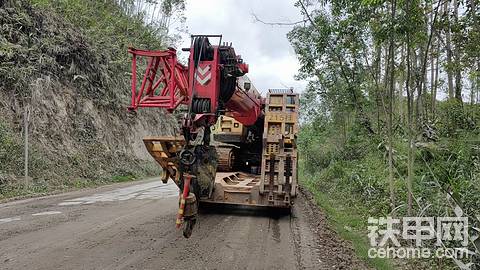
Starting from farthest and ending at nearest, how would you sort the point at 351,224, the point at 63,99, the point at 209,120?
the point at 63,99 < the point at 351,224 < the point at 209,120

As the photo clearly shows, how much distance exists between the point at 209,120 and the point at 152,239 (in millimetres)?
2053

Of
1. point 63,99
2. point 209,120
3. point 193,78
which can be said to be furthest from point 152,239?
point 63,99

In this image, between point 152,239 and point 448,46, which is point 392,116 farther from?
point 152,239

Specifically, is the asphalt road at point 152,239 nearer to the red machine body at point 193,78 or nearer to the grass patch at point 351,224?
the grass patch at point 351,224

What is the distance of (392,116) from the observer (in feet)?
36.9

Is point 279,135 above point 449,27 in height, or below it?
below

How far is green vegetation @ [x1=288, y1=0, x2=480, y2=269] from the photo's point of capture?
21.4ft

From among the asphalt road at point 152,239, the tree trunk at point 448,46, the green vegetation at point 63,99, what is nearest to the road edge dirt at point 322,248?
the asphalt road at point 152,239

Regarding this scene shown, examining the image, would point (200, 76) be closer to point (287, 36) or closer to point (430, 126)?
point (430, 126)

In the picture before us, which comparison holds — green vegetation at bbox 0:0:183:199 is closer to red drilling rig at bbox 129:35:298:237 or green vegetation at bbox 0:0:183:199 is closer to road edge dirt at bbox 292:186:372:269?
red drilling rig at bbox 129:35:298:237

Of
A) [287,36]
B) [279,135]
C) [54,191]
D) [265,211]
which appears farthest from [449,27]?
[54,191]

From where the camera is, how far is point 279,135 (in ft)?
28.9

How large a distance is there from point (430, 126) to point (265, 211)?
5019 millimetres

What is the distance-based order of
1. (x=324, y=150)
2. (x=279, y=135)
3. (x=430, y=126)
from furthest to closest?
(x=324, y=150) → (x=430, y=126) → (x=279, y=135)
